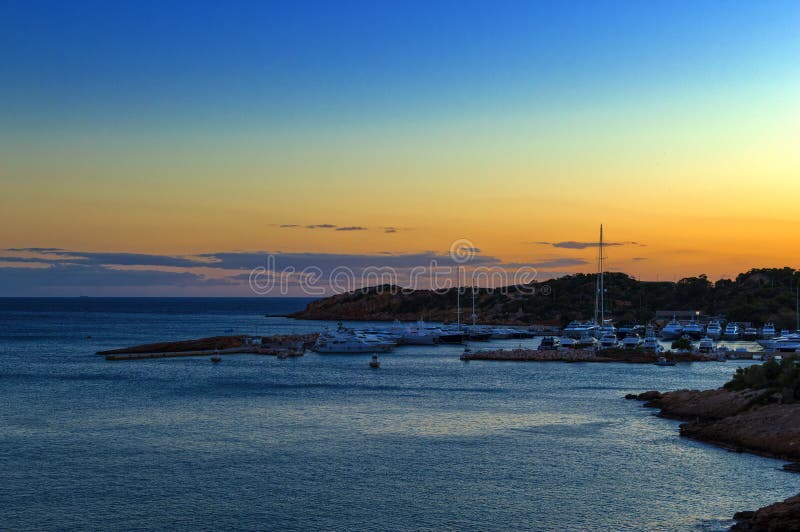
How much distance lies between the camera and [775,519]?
2505 centimetres

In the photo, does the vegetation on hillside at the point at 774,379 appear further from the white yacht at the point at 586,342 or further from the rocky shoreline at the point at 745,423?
the white yacht at the point at 586,342

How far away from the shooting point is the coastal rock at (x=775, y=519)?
24500 millimetres

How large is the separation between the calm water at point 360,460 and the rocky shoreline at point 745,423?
4.17 ft

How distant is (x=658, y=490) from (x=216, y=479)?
19236mm

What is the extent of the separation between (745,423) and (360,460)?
2082cm

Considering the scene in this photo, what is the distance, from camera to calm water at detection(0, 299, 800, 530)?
28797 mm

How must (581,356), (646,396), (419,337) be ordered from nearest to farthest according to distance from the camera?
1. (646,396)
2. (581,356)
3. (419,337)

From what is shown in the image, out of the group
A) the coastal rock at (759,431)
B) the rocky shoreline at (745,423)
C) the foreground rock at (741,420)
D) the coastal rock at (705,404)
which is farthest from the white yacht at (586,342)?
the coastal rock at (759,431)

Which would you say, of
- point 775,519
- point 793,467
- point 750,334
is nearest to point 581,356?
point 750,334

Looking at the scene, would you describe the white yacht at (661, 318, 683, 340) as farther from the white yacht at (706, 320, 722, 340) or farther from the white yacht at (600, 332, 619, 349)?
the white yacht at (600, 332, 619, 349)

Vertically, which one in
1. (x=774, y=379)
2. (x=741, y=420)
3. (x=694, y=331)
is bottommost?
(x=741, y=420)

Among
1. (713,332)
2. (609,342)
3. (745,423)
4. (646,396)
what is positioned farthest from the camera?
(713,332)

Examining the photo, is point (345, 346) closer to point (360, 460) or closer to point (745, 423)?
point (360, 460)

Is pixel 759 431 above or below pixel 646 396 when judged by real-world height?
above
